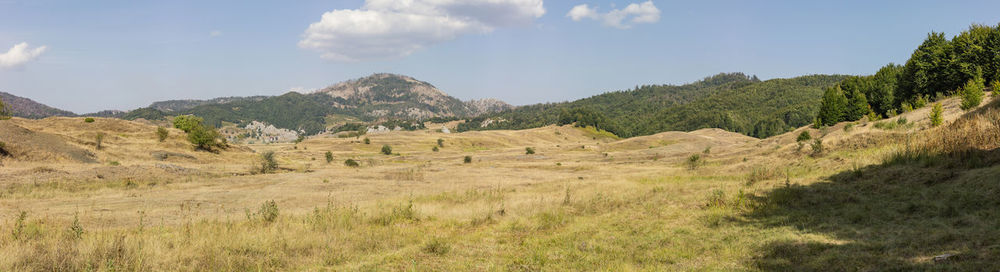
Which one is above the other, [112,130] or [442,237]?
[112,130]

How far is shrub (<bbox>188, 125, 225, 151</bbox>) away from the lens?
193 ft

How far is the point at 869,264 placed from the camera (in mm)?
6945

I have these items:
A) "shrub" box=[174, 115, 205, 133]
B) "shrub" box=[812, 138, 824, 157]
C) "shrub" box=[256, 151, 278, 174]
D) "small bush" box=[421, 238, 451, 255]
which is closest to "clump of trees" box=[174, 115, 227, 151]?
"shrub" box=[174, 115, 205, 133]

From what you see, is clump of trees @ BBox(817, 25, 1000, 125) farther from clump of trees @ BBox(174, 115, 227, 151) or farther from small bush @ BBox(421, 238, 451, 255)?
clump of trees @ BBox(174, 115, 227, 151)

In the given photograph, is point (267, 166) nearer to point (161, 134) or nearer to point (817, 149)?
point (161, 134)

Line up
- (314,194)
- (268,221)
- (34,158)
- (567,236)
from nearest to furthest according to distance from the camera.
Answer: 1. (567,236)
2. (268,221)
3. (314,194)
4. (34,158)

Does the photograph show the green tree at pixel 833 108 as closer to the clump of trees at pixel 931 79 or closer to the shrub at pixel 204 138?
the clump of trees at pixel 931 79

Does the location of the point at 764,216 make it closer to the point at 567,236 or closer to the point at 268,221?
the point at 567,236

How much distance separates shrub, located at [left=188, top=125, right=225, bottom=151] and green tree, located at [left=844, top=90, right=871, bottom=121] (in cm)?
10140

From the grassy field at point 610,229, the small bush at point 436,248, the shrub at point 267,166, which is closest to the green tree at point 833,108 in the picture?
the grassy field at point 610,229

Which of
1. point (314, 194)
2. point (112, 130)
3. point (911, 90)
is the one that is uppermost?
point (911, 90)

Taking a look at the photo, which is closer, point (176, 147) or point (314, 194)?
point (314, 194)

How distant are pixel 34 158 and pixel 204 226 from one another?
37259mm

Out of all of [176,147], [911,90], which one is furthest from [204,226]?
[911,90]
